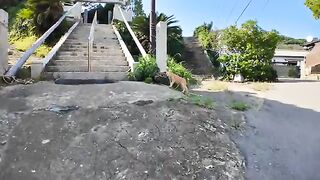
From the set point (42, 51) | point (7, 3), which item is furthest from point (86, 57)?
point (7, 3)

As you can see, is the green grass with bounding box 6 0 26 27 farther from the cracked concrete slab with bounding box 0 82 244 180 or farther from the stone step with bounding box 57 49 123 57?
the cracked concrete slab with bounding box 0 82 244 180

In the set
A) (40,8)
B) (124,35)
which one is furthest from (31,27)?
(124,35)

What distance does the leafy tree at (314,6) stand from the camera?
14336 millimetres

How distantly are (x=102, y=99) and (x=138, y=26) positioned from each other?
34.1 ft

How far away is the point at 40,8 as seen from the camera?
17.0 metres

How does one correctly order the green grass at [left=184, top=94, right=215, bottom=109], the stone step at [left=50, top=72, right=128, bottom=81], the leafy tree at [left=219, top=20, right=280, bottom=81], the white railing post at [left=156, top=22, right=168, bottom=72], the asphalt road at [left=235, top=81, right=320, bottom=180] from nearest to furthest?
the asphalt road at [left=235, top=81, right=320, bottom=180] < the green grass at [left=184, top=94, right=215, bottom=109] < the stone step at [left=50, top=72, right=128, bottom=81] < the white railing post at [left=156, top=22, right=168, bottom=72] < the leafy tree at [left=219, top=20, right=280, bottom=81]

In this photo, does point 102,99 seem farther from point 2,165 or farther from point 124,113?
point 2,165

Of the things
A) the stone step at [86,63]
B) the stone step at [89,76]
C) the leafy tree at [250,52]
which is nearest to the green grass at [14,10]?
the stone step at [86,63]

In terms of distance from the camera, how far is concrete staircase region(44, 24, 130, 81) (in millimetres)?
10602

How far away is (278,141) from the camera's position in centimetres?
650

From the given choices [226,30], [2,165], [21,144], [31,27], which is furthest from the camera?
[31,27]

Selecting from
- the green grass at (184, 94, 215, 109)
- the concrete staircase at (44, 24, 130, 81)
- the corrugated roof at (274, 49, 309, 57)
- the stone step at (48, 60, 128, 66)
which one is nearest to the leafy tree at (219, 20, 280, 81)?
the concrete staircase at (44, 24, 130, 81)

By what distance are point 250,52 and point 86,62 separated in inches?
253

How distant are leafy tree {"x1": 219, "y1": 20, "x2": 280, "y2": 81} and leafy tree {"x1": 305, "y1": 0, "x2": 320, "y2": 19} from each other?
1516 mm
